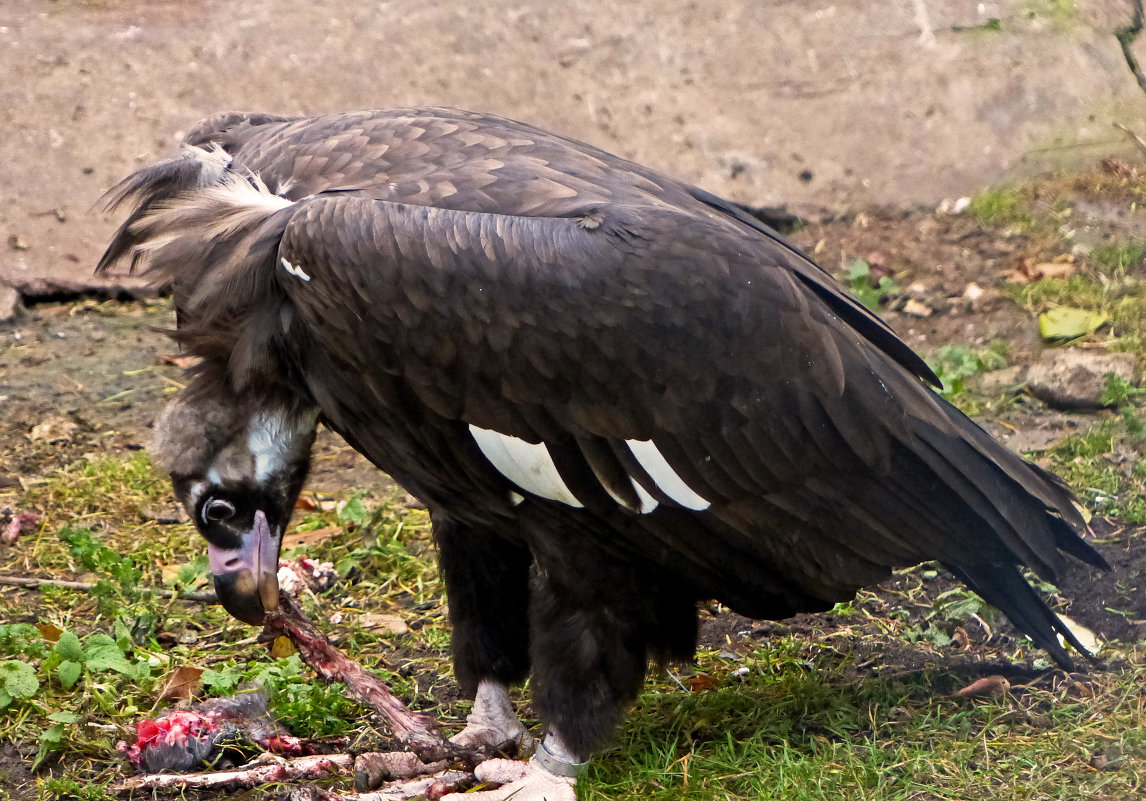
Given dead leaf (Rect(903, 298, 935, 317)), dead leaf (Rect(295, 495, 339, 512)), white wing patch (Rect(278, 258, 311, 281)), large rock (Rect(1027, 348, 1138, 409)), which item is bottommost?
dead leaf (Rect(295, 495, 339, 512))

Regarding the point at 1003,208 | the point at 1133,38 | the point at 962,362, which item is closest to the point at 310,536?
the point at 962,362

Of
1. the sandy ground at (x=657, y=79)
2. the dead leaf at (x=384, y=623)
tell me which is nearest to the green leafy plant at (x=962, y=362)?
the sandy ground at (x=657, y=79)

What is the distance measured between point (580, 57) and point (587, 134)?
0.47m

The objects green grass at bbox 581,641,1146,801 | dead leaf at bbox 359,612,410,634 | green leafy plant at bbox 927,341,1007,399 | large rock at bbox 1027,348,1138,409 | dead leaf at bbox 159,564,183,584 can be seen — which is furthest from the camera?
green leafy plant at bbox 927,341,1007,399

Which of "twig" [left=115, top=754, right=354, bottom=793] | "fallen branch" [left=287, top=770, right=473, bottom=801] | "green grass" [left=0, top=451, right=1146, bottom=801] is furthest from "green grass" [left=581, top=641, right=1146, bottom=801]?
"twig" [left=115, top=754, right=354, bottom=793]

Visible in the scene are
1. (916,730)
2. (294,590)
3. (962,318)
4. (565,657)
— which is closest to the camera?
(565,657)

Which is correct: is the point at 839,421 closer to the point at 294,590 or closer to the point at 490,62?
the point at 294,590

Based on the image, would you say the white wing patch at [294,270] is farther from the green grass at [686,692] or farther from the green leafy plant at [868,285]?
the green leafy plant at [868,285]

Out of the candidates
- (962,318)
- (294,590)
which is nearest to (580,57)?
(962,318)

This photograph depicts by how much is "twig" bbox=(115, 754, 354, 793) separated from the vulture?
364mm

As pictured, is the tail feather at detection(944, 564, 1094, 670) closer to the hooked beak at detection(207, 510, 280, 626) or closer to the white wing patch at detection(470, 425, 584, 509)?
the white wing patch at detection(470, 425, 584, 509)

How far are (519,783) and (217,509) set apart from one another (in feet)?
3.09

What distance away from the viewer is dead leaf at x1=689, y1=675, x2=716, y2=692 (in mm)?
3408

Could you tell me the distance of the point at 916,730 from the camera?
3051 millimetres
